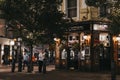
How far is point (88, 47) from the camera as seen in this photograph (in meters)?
34.0

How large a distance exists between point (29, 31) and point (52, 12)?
2.37m

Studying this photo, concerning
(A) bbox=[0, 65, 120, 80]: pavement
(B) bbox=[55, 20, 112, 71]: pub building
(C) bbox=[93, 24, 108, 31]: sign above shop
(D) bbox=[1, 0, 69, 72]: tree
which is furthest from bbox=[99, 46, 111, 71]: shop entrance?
(D) bbox=[1, 0, 69, 72]: tree

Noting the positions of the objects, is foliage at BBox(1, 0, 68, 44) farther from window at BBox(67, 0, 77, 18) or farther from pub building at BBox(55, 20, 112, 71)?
window at BBox(67, 0, 77, 18)

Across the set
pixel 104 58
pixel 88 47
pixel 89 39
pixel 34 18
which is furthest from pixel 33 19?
pixel 104 58

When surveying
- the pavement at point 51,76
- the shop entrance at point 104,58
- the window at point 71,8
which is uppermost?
the window at point 71,8

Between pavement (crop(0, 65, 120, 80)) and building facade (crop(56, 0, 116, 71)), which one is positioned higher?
building facade (crop(56, 0, 116, 71))

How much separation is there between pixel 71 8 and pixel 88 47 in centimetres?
459

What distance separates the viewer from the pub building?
33.4 meters

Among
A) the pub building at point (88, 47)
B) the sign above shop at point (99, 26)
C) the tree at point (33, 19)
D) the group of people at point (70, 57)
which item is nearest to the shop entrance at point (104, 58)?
the pub building at point (88, 47)

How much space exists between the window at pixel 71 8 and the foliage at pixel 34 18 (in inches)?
200

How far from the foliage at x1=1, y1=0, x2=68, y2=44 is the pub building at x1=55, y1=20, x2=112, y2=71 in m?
3.25

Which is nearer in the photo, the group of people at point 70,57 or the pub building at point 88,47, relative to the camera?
the pub building at point 88,47

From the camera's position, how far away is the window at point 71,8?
119 ft

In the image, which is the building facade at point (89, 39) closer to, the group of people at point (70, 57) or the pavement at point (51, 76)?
the group of people at point (70, 57)
